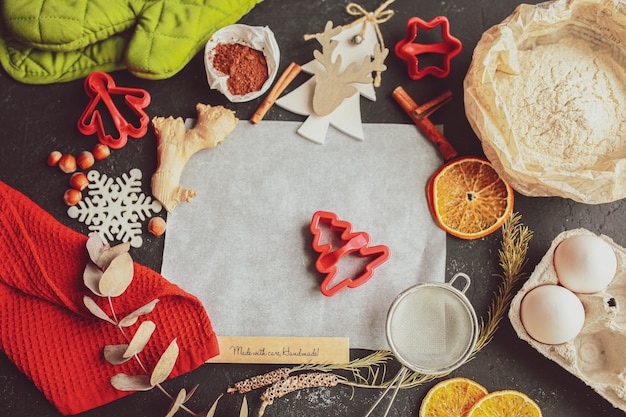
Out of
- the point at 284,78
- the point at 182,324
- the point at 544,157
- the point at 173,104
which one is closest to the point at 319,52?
the point at 284,78

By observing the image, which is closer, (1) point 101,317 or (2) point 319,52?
(1) point 101,317

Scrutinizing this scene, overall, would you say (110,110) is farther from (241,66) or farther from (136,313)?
(136,313)

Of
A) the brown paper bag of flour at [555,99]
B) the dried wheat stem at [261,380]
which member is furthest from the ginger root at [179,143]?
the brown paper bag of flour at [555,99]

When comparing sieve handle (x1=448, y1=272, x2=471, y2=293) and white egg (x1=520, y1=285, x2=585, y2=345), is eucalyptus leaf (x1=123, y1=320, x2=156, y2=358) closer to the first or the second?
sieve handle (x1=448, y1=272, x2=471, y2=293)

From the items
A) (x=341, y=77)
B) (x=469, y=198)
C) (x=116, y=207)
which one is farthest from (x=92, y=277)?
(x=469, y=198)

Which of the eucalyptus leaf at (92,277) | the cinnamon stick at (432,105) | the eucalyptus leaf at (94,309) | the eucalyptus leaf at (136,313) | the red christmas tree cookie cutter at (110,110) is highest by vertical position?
the red christmas tree cookie cutter at (110,110)

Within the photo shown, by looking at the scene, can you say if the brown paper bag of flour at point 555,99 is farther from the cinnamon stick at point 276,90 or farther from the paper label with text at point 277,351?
the paper label with text at point 277,351

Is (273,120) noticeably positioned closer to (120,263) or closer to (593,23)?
(120,263)
